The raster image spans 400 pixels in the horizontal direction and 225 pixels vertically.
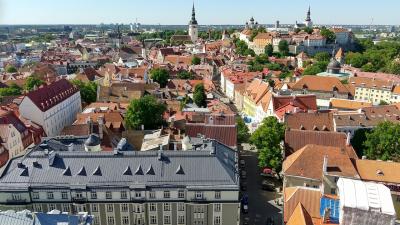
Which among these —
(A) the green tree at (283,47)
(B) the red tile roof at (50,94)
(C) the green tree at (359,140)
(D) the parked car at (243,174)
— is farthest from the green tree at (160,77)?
(A) the green tree at (283,47)

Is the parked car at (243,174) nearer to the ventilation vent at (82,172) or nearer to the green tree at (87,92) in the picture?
the ventilation vent at (82,172)

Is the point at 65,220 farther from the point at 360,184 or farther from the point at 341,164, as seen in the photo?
the point at 341,164

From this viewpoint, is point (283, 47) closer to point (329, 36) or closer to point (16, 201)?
point (329, 36)

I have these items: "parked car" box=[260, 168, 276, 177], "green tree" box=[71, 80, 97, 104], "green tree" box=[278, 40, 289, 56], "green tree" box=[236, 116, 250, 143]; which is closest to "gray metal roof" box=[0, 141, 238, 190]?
"parked car" box=[260, 168, 276, 177]

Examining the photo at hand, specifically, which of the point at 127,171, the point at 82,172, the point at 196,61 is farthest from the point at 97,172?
the point at 196,61

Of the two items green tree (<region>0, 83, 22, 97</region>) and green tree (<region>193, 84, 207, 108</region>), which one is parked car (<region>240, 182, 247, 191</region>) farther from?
green tree (<region>0, 83, 22, 97</region>)

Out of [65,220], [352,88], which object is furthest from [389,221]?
[352,88]
